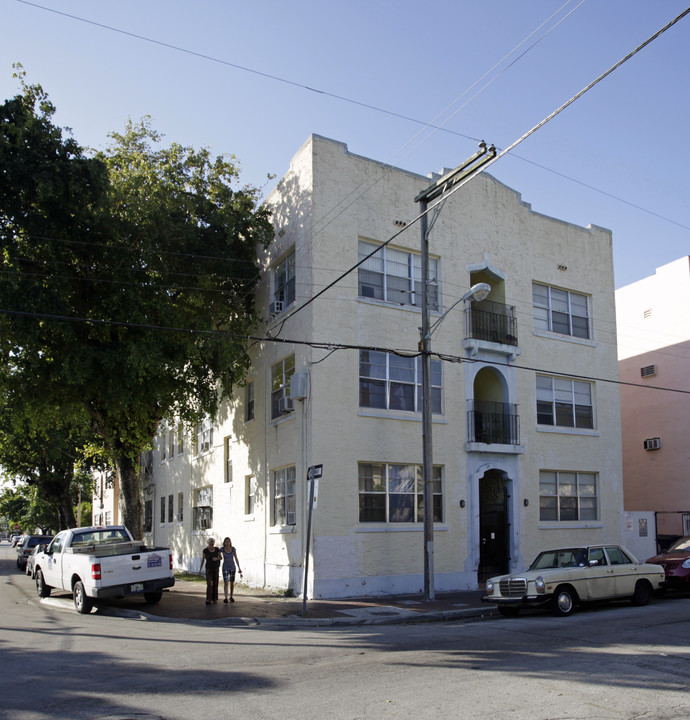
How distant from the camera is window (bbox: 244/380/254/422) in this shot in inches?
921

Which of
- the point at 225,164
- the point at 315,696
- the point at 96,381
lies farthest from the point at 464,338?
the point at 315,696

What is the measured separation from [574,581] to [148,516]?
2683 cm

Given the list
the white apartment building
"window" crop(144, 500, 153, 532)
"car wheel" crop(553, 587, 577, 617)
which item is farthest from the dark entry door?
"window" crop(144, 500, 153, 532)

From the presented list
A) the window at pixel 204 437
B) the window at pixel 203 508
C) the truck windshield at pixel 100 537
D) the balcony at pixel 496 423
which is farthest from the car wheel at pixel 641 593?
the window at pixel 204 437

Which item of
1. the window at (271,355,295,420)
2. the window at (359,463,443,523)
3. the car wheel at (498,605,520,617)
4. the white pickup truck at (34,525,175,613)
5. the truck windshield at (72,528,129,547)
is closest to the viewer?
the car wheel at (498,605,520,617)

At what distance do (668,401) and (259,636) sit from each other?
23.1 metres

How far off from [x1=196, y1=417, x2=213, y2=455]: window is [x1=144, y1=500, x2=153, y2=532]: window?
9053 millimetres

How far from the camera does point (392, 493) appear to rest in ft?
64.2

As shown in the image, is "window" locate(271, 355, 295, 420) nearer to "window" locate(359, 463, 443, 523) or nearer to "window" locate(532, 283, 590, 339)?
"window" locate(359, 463, 443, 523)

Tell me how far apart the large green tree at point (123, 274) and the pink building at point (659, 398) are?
1651 centimetres

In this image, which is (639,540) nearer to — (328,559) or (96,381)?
(328,559)

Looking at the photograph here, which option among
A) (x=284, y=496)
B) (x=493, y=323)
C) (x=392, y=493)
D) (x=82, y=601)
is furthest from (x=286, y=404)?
(x=493, y=323)

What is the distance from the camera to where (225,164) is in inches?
898

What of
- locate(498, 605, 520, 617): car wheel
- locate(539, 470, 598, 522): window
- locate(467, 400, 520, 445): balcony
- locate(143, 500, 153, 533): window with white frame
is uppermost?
locate(467, 400, 520, 445): balcony
